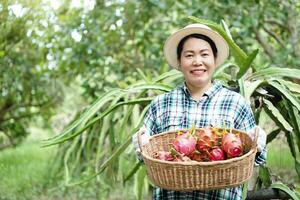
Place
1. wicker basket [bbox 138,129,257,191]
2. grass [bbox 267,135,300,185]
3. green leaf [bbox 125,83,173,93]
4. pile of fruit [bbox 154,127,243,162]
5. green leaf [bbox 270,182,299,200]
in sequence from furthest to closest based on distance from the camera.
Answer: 1. grass [bbox 267,135,300,185]
2. green leaf [bbox 125,83,173,93]
3. green leaf [bbox 270,182,299,200]
4. pile of fruit [bbox 154,127,243,162]
5. wicker basket [bbox 138,129,257,191]

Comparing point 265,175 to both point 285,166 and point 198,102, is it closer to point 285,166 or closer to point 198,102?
point 198,102

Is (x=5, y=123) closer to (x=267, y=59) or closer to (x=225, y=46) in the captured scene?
(x=267, y=59)

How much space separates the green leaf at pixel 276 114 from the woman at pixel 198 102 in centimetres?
43

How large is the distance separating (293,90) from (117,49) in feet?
9.00

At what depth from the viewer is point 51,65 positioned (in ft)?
17.7

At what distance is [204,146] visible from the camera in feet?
6.19

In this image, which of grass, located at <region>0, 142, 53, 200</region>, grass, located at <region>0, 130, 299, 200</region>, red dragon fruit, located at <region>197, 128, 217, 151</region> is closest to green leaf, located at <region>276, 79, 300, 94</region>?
red dragon fruit, located at <region>197, 128, 217, 151</region>

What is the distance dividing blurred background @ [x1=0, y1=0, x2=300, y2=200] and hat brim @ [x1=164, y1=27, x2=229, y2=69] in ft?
5.65

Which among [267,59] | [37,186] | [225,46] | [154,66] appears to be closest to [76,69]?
[154,66]

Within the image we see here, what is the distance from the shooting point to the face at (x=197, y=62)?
202cm

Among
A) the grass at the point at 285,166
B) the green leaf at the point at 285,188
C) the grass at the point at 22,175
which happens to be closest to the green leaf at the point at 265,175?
the green leaf at the point at 285,188

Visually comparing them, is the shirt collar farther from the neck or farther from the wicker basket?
the wicker basket

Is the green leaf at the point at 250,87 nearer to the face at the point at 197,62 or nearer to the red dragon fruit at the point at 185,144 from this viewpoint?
the face at the point at 197,62

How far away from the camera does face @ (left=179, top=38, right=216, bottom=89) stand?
202 centimetres
